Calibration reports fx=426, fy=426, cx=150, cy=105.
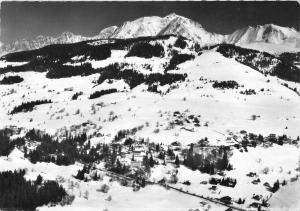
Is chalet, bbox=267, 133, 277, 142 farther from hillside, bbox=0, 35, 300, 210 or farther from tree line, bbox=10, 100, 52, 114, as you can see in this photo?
tree line, bbox=10, 100, 52, 114

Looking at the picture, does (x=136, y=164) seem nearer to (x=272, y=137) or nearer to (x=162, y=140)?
(x=162, y=140)

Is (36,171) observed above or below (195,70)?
below

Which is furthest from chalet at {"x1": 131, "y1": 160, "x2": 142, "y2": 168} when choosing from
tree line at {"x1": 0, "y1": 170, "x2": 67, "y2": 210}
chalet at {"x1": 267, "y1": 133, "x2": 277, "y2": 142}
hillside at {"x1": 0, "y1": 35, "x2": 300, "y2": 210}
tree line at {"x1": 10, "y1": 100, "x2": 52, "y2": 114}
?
tree line at {"x1": 10, "y1": 100, "x2": 52, "y2": 114}

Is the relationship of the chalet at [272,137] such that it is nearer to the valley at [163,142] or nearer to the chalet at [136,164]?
the valley at [163,142]

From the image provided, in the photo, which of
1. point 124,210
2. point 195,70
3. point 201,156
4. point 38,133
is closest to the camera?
point 124,210

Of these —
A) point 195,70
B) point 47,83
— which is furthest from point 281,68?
point 47,83

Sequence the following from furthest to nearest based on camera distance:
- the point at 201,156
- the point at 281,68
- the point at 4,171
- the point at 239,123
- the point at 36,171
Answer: the point at 281,68 → the point at 239,123 → the point at 201,156 → the point at 36,171 → the point at 4,171

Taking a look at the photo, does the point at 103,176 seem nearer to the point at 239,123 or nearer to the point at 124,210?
the point at 124,210

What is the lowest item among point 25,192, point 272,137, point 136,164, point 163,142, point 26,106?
point 136,164

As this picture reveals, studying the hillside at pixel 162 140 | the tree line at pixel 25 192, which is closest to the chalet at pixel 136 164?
the hillside at pixel 162 140

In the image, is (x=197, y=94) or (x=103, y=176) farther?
(x=197, y=94)

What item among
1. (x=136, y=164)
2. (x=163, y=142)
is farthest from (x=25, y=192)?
(x=163, y=142)
